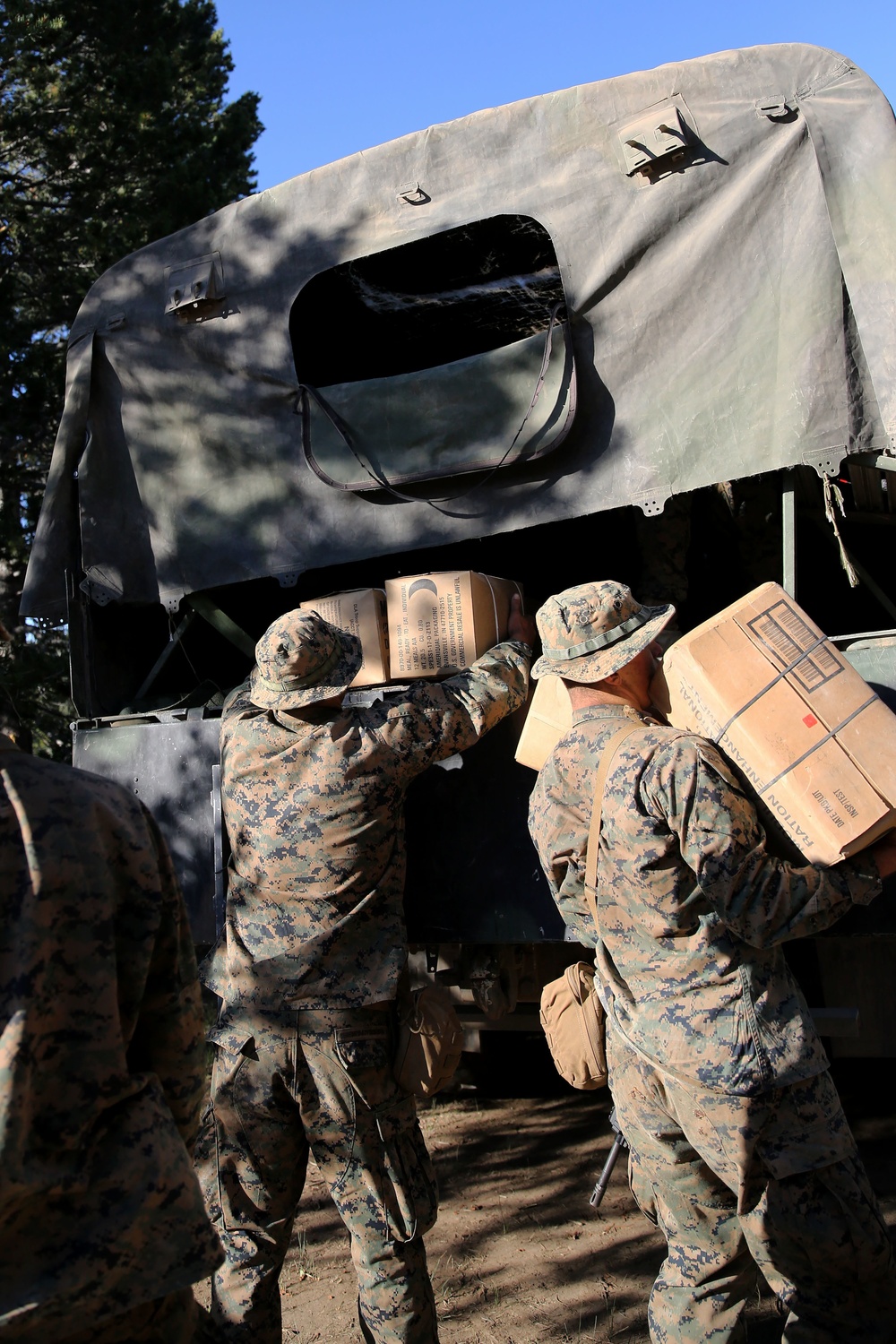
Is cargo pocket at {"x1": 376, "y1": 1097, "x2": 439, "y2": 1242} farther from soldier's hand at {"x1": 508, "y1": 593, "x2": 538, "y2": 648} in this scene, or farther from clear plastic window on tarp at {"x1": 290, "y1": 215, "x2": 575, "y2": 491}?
clear plastic window on tarp at {"x1": 290, "y1": 215, "x2": 575, "y2": 491}

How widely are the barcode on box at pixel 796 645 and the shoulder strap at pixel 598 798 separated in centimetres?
33

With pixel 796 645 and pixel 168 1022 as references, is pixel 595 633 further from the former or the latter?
pixel 168 1022

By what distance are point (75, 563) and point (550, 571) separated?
1732mm

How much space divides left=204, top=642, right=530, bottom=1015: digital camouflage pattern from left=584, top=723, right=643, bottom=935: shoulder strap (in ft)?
1.75

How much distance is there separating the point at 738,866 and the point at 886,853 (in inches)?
14.1

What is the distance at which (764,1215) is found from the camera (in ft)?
7.80

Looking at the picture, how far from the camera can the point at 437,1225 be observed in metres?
3.84

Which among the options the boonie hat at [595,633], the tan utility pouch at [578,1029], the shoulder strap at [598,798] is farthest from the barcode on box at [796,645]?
the tan utility pouch at [578,1029]

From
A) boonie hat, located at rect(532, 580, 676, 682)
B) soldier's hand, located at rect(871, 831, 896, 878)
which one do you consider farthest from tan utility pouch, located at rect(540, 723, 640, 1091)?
soldier's hand, located at rect(871, 831, 896, 878)

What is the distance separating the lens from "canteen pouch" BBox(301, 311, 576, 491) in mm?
3322

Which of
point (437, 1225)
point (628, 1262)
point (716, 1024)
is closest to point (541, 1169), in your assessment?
Result: point (437, 1225)

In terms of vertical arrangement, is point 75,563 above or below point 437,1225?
above

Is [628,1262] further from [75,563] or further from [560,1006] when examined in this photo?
[75,563]

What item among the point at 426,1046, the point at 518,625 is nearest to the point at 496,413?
the point at 518,625
